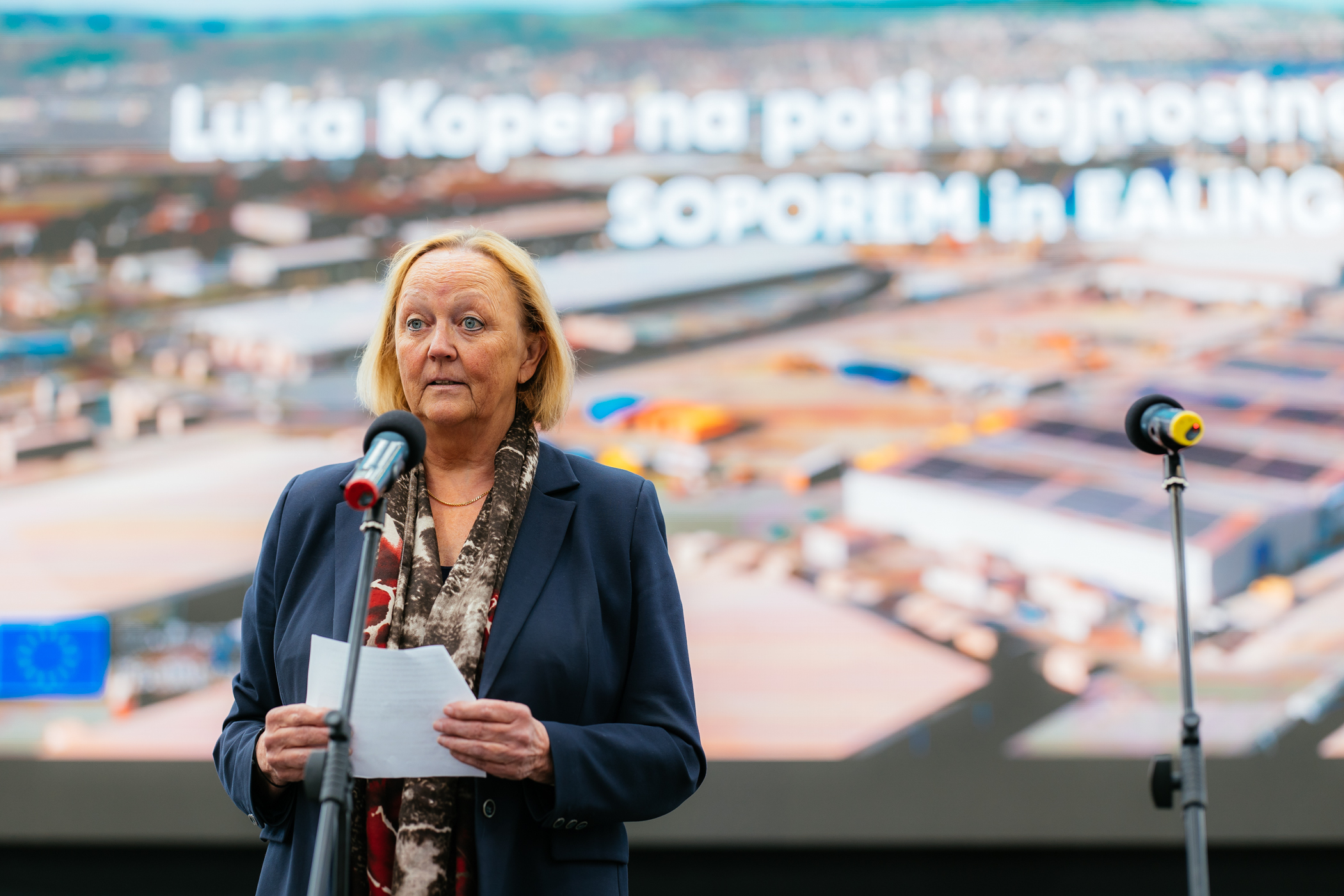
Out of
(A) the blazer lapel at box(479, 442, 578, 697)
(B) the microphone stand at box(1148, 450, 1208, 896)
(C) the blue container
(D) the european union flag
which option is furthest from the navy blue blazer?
(D) the european union flag

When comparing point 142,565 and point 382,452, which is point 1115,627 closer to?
point 382,452

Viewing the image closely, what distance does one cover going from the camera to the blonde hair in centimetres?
139

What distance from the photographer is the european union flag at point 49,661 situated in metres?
3.25

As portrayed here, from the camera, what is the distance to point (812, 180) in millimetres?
3465

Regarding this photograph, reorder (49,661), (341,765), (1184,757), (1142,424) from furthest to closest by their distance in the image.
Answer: (49,661) → (1142,424) → (1184,757) → (341,765)

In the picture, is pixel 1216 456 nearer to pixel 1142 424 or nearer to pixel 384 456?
pixel 1142 424

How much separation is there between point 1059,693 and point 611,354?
5.52 ft

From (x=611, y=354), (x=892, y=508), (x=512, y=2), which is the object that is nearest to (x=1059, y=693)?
(x=892, y=508)

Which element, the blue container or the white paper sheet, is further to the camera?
the blue container

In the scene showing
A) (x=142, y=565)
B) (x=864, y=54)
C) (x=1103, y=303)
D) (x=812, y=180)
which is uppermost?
(x=864, y=54)

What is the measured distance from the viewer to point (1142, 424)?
4.53 feet

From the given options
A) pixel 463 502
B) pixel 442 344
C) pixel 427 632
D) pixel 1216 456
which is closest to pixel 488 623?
pixel 427 632

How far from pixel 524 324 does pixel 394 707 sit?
52cm

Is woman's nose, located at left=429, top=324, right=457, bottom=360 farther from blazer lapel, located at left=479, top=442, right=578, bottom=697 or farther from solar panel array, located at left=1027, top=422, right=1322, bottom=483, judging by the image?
solar panel array, located at left=1027, top=422, right=1322, bottom=483
